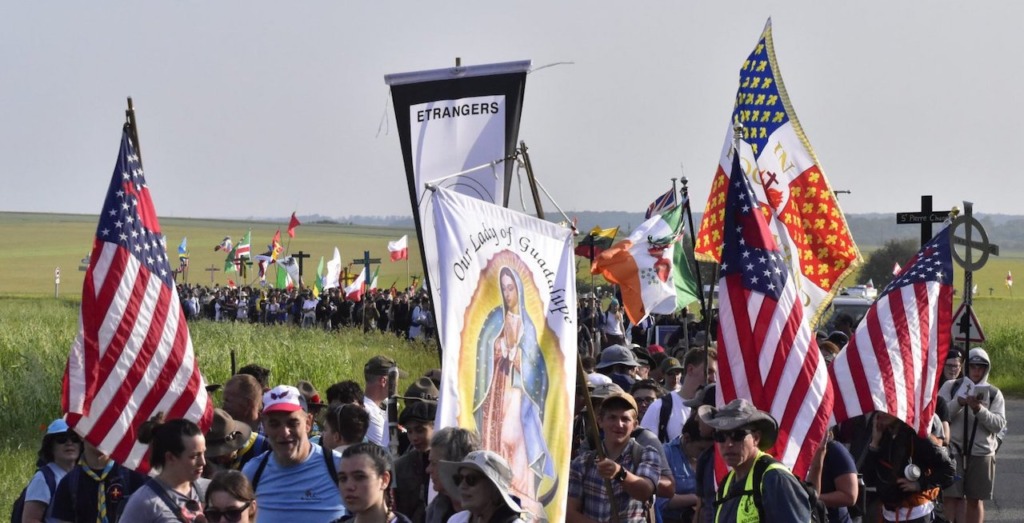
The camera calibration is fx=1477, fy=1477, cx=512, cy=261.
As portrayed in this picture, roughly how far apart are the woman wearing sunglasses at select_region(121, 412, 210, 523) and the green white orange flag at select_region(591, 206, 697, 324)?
438 inches

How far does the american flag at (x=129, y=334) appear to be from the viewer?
8.21 metres

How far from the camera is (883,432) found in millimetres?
8992

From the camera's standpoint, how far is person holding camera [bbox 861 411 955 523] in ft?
28.5

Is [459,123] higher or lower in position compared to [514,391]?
higher

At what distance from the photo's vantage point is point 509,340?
254 inches

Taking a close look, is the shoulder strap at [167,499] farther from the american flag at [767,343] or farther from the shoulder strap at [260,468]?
the american flag at [767,343]

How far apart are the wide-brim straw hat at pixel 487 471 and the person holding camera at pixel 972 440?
7369mm

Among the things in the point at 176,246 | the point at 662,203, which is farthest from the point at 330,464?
the point at 176,246

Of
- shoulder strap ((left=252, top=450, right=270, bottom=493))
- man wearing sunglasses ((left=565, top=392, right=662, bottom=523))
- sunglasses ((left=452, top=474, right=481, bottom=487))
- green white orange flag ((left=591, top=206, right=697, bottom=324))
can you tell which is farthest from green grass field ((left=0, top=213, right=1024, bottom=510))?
sunglasses ((left=452, top=474, right=481, bottom=487))

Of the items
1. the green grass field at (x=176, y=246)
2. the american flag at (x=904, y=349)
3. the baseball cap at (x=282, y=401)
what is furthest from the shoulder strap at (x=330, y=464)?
the green grass field at (x=176, y=246)

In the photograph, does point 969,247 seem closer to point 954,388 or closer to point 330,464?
point 954,388

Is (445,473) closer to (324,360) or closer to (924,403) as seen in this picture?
(924,403)

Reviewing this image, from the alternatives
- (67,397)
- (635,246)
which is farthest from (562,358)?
(635,246)

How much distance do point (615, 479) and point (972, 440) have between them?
590 centimetres
